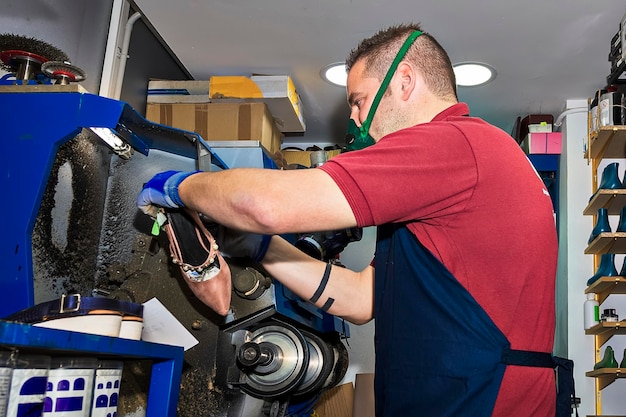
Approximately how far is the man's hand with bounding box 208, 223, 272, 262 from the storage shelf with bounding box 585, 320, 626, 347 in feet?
9.34

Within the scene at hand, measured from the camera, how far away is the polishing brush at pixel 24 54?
2.14 metres

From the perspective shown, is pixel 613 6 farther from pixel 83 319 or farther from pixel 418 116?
pixel 83 319

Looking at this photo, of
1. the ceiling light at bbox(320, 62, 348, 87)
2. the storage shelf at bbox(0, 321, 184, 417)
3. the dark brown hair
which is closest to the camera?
the storage shelf at bbox(0, 321, 184, 417)

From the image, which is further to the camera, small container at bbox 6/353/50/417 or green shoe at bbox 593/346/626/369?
green shoe at bbox 593/346/626/369

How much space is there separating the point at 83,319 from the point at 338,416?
323 cm

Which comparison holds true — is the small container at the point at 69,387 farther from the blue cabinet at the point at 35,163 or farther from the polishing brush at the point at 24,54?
the polishing brush at the point at 24,54

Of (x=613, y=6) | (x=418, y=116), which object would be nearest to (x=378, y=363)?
(x=418, y=116)

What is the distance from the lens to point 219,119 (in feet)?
12.2

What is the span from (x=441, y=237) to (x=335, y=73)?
9.54 ft

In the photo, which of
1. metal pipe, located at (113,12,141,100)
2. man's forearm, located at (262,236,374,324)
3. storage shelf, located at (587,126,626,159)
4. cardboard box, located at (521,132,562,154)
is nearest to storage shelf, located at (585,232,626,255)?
storage shelf, located at (587,126,626,159)

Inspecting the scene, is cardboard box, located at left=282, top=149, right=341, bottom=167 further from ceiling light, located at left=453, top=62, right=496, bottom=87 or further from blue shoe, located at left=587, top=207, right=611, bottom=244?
blue shoe, located at left=587, top=207, right=611, bottom=244

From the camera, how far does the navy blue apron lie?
53.1 inches

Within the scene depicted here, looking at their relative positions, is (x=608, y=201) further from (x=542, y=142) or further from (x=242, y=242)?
(x=242, y=242)

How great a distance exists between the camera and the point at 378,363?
154 cm
